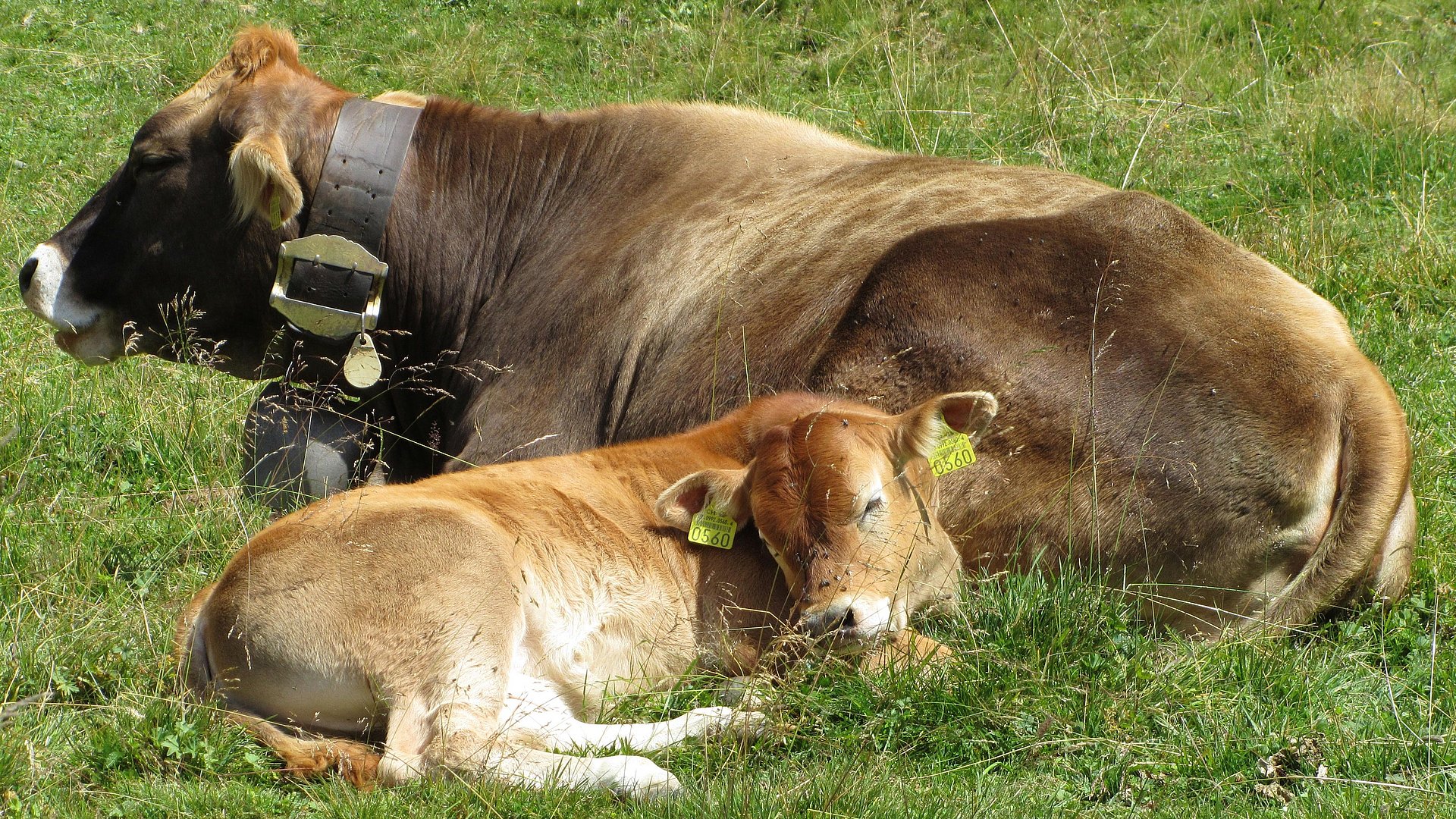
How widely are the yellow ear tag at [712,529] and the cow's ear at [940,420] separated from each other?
0.55 metres

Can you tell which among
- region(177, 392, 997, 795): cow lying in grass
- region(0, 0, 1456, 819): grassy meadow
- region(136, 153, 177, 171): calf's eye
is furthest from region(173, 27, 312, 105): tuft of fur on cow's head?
region(177, 392, 997, 795): cow lying in grass

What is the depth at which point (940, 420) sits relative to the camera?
156 inches

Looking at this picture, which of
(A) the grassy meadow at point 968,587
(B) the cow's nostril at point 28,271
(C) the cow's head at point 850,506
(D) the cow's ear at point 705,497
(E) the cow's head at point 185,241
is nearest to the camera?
(A) the grassy meadow at point 968,587

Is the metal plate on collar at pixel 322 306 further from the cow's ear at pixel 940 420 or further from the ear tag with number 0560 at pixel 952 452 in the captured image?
the ear tag with number 0560 at pixel 952 452

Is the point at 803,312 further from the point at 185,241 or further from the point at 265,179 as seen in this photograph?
the point at 185,241

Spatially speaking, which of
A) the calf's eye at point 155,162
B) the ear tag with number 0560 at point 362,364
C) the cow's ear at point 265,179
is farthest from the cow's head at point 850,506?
the calf's eye at point 155,162

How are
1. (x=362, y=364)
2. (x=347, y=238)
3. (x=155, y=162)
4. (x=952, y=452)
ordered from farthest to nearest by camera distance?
(x=155, y=162)
(x=347, y=238)
(x=362, y=364)
(x=952, y=452)

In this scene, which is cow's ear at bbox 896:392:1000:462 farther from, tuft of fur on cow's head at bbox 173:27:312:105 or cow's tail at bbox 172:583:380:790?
tuft of fur on cow's head at bbox 173:27:312:105

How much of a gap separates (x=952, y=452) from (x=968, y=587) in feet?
1.46

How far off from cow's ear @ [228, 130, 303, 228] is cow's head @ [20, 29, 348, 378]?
0.09 meters

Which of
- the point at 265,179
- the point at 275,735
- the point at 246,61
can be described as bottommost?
the point at 275,735

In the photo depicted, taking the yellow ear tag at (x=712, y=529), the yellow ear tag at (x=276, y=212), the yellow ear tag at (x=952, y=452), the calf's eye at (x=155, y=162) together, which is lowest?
the yellow ear tag at (x=712, y=529)

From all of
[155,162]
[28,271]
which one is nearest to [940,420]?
[155,162]

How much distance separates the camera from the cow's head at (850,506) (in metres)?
3.87
